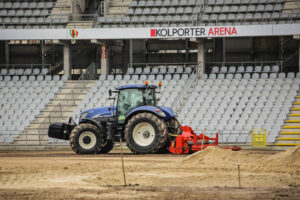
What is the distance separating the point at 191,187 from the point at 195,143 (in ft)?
26.5

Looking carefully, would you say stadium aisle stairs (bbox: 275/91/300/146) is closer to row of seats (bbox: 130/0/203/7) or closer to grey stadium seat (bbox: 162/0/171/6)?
row of seats (bbox: 130/0/203/7)

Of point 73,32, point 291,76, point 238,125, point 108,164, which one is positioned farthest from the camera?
point 73,32

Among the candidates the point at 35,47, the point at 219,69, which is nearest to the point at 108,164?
the point at 219,69

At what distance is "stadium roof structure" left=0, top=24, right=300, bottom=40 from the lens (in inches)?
1241

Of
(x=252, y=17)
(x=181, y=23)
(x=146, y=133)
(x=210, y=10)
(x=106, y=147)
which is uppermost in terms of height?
(x=210, y=10)

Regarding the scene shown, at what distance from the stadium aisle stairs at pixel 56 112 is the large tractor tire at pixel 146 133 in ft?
30.6

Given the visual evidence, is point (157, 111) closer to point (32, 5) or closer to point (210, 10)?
point (210, 10)

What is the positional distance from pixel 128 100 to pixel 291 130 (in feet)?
→ 31.9

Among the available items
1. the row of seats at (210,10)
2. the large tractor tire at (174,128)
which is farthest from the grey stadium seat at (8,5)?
the large tractor tire at (174,128)

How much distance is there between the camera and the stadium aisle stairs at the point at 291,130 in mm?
26781

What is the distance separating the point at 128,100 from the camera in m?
21.0

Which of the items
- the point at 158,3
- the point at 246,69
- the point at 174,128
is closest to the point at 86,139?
the point at 174,128

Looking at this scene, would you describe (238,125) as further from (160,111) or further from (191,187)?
(191,187)

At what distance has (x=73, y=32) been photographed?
3381cm
